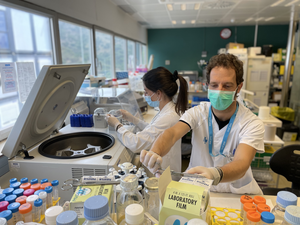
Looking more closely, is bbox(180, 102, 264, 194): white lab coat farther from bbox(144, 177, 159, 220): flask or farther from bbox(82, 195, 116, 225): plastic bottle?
bbox(82, 195, 116, 225): plastic bottle

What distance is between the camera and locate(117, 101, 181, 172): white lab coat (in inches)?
60.8

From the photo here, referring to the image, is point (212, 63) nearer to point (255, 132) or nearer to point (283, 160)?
point (255, 132)

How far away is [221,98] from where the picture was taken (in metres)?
1.24

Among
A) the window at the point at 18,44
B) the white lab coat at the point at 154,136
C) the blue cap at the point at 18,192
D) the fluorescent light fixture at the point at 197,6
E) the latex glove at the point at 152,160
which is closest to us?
the blue cap at the point at 18,192

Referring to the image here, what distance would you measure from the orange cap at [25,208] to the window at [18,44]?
4.43ft

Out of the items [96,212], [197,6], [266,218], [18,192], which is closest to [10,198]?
[18,192]

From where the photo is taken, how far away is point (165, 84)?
1703 millimetres

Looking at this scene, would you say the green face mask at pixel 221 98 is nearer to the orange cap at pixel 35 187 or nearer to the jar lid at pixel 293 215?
the jar lid at pixel 293 215

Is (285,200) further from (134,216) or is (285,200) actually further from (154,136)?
(154,136)

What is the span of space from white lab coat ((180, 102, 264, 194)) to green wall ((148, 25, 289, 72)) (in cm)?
655

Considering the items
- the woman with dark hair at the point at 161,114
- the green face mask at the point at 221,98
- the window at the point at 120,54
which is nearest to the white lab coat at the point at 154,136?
the woman with dark hair at the point at 161,114

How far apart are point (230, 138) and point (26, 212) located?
108 cm

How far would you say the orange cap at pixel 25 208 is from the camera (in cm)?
68

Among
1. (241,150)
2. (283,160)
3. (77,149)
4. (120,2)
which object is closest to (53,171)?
(77,149)
